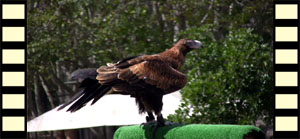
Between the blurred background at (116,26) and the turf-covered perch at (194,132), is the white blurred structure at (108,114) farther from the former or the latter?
the turf-covered perch at (194,132)

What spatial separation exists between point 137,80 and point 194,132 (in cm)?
85

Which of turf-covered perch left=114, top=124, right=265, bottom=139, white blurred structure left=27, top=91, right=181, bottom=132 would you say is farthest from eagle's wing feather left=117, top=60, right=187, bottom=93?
white blurred structure left=27, top=91, right=181, bottom=132

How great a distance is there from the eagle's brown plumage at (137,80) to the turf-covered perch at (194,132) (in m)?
0.18

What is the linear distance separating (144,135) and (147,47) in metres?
11.2

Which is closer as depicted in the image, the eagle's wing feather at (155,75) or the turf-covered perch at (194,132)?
the turf-covered perch at (194,132)

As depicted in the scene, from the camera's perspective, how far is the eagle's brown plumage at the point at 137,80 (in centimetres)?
641

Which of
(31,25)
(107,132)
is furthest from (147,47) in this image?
(107,132)

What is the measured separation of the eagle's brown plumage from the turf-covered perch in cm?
18

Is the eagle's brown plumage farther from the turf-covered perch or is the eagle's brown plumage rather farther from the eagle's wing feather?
the turf-covered perch

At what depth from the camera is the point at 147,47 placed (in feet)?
58.3

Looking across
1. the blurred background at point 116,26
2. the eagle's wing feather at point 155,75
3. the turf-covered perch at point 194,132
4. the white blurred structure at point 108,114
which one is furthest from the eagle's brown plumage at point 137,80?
the blurred background at point 116,26

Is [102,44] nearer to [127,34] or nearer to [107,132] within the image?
[127,34]

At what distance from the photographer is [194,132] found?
594 cm

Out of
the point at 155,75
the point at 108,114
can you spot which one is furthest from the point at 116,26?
the point at 155,75
